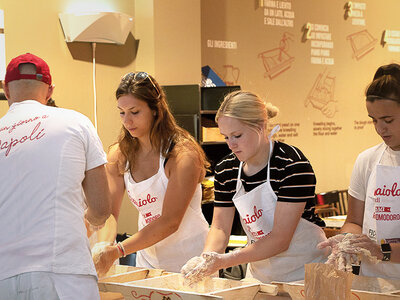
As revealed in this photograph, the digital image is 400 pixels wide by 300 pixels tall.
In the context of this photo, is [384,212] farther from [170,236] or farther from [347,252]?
[170,236]

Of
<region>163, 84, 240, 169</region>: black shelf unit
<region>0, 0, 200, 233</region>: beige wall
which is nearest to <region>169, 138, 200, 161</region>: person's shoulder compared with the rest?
<region>163, 84, 240, 169</region>: black shelf unit

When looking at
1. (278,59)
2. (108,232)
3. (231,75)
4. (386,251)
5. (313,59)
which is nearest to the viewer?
(386,251)

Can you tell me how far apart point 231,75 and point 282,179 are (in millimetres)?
3740

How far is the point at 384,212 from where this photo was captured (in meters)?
2.53

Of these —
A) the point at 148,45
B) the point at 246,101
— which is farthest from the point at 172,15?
the point at 246,101

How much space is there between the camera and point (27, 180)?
6.38ft

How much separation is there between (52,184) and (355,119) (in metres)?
6.07

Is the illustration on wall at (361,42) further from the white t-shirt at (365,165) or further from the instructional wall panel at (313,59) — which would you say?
the white t-shirt at (365,165)

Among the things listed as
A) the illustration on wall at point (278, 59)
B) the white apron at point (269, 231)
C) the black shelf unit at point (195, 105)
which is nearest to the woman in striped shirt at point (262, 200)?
the white apron at point (269, 231)

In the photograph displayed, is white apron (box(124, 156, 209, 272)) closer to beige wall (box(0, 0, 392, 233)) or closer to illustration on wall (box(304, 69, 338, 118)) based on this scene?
beige wall (box(0, 0, 392, 233))

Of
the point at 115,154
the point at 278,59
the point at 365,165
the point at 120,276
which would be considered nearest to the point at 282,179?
the point at 365,165

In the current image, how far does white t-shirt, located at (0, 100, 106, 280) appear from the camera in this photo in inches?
76.4

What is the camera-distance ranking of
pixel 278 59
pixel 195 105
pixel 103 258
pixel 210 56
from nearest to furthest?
pixel 103 258 < pixel 195 105 < pixel 210 56 < pixel 278 59

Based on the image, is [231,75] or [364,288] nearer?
[364,288]
